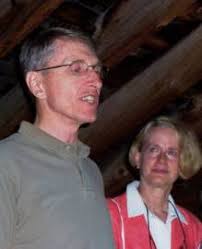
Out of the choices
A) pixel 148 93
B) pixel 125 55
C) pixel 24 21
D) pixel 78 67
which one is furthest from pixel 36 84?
pixel 148 93

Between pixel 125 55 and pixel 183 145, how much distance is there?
1.36 ft

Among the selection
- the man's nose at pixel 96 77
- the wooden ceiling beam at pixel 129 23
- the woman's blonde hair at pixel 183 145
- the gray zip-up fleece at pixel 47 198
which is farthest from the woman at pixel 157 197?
the man's nose at pixel 96 77

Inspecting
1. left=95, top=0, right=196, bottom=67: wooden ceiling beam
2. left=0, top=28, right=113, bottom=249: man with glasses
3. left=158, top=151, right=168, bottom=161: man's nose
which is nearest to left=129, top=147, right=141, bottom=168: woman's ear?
left=158, top=151, right=168, bottom=161: man's nose

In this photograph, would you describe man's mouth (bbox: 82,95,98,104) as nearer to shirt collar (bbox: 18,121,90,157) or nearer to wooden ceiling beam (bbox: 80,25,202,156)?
shirt collar (bbox: 18,121,90,157)

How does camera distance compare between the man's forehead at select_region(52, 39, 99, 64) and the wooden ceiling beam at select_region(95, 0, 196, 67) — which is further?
the wooden ceiling beam at select_region(95, 0, 196, 67)

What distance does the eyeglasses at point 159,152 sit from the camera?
243 centimetres

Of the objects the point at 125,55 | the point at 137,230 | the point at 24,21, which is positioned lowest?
the point at 137,230

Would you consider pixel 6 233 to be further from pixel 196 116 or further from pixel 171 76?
pixel 196 116

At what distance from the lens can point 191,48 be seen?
2393 mm

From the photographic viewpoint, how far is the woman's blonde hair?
247 centimetres

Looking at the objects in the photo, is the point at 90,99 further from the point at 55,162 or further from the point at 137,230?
the point at 137,230

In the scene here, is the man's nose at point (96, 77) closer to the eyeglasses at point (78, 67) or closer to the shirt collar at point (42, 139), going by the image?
the eyeglasses at point (78, 67)

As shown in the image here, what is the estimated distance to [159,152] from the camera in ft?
7.95

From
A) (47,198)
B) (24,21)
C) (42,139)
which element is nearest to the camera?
(47,198)
